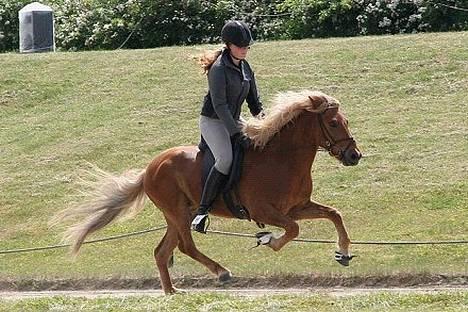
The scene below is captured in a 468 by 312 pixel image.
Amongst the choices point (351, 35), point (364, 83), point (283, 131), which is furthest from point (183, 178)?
point (351, 35)

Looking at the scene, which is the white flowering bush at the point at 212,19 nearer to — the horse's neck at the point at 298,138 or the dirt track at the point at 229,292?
the dirt track at the point at 229,292

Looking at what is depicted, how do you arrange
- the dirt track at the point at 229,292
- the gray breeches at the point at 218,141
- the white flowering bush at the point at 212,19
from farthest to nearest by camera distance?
1. the white flowering bush at the point at 212,19
2. the dirt track at the point at 229,292
3. the gray breeches at the point at 218,141

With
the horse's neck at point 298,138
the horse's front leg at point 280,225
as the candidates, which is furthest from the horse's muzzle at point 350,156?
the horse's front leg at point 280,225

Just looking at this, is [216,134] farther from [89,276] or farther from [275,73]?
[275,73]

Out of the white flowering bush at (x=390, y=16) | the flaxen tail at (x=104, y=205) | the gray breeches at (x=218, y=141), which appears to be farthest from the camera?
the white flowering bush at (x=390, y=16)

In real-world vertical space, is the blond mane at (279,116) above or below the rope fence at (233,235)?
above

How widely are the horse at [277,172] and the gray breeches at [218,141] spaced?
190 mm

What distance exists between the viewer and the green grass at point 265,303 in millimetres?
8828

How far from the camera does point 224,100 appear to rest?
10.4 meters

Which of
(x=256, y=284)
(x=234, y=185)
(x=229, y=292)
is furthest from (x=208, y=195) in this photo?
(x=256, y=284)

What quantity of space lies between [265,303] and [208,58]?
8.76 ft

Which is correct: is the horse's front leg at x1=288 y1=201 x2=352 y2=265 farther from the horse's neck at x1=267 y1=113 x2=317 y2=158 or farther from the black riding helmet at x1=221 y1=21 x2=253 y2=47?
the black riding helmet at x1=221 y1=21 x2=253 y2=47

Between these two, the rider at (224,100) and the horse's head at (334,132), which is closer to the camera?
the horse's head at (334,132)

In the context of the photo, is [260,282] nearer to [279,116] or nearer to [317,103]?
[279,116]
